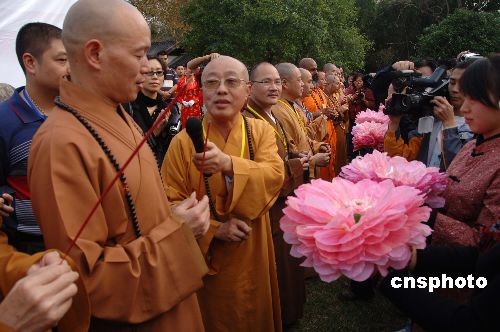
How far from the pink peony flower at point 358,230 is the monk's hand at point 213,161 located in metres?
0.66

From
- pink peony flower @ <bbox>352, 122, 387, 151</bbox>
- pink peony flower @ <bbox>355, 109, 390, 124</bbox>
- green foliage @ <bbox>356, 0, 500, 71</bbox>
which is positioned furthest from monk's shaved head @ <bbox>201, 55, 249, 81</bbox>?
green foliage @ <bbox>356, 0, 500, 71</bbox>

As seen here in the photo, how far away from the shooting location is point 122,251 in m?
1.42

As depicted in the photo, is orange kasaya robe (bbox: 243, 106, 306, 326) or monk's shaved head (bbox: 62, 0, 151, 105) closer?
monk's shaved head (bbox: 62, 0, 151, 105)

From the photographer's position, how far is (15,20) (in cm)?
324

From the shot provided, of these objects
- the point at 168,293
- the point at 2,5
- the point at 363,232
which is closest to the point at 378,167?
the point at 363,232

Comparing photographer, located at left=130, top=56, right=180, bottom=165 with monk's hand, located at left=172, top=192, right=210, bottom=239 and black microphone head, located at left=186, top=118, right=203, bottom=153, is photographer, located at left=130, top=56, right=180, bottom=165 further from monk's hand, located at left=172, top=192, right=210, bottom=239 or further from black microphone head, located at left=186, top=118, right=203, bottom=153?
monk's hand, located at left=172, top=192, right=210, bottom=239

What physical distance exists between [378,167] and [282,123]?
2254mm

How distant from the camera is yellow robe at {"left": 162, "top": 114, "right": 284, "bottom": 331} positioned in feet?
8.13

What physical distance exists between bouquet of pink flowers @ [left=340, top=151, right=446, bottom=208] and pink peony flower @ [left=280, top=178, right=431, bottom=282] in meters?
0.38

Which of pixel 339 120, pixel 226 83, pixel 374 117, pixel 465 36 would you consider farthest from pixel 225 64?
pixel 465 36

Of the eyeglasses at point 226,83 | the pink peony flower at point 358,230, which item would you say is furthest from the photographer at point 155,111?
the pink peony flower at point 358,230

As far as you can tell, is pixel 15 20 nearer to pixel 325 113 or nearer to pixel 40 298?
pixel 40 298

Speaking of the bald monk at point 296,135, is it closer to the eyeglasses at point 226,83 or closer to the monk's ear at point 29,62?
the eyeglasses at point 226,83

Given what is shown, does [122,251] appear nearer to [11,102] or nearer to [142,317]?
[142,317]
